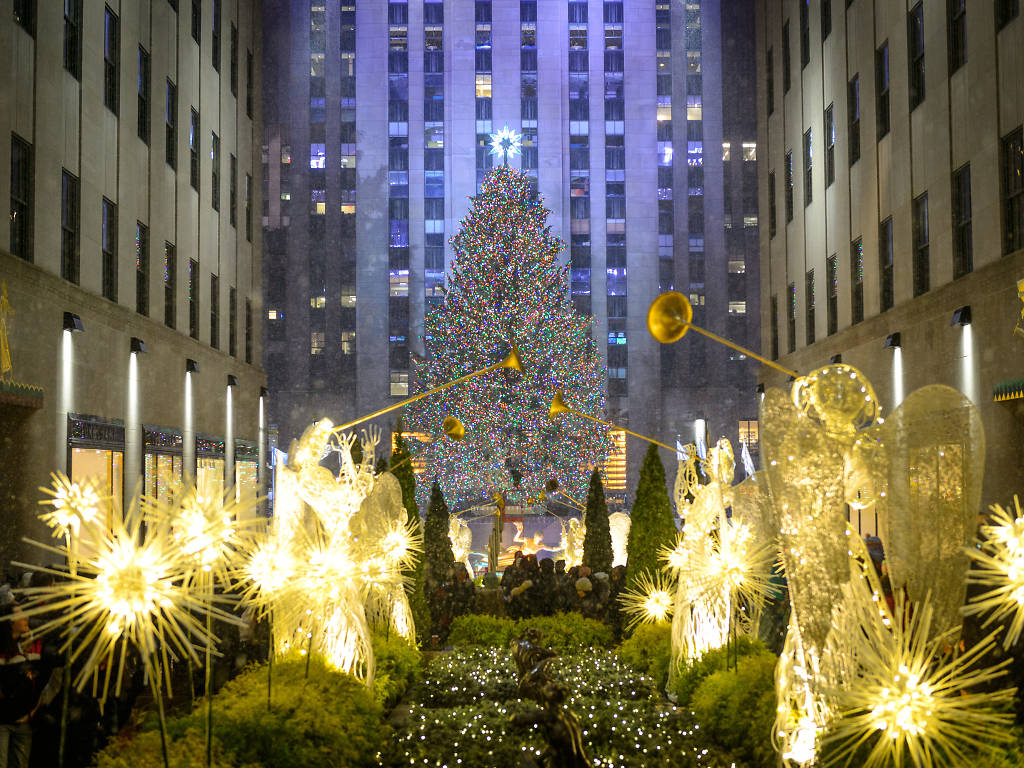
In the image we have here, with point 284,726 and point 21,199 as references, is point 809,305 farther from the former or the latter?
point 284,726

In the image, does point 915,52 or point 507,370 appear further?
point 507,370

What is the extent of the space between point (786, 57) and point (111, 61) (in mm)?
19230

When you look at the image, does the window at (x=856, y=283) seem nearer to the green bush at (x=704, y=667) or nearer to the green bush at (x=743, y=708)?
the green bush at (x=704, y=667)

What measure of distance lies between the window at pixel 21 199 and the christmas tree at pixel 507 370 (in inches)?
833

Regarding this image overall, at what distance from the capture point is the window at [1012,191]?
15367mm

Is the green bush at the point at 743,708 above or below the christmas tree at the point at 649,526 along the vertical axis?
below

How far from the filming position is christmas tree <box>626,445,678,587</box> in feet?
52.1

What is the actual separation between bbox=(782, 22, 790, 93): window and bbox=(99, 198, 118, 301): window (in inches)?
765

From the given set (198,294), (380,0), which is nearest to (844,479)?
(198,294)

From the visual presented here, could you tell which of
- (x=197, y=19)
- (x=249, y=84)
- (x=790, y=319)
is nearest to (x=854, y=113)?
(x=790, y=319)

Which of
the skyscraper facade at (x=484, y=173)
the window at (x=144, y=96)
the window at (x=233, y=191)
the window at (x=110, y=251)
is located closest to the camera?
the window at (x=110, y=251)

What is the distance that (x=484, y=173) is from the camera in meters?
47.6

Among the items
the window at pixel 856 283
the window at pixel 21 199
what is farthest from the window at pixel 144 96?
the window at pixel 856 283

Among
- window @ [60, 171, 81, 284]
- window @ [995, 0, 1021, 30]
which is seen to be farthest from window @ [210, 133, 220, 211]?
window @ [995, 0, 1021, 30]
